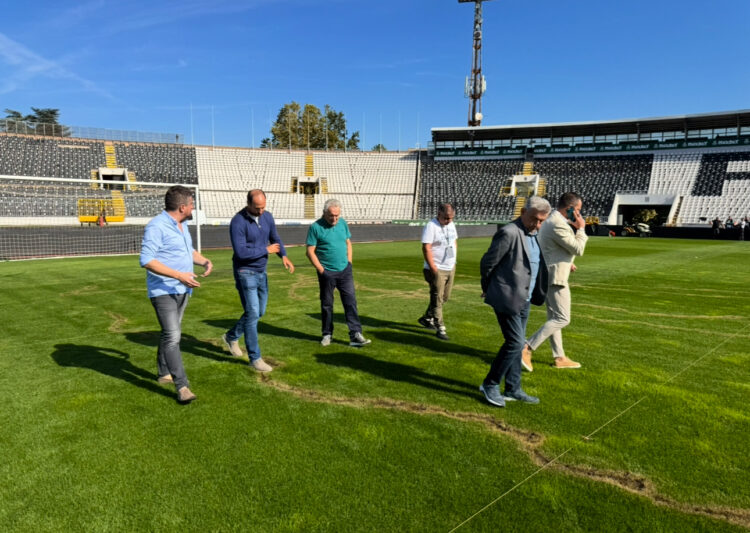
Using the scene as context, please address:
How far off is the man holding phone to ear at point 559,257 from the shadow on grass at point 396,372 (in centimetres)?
104

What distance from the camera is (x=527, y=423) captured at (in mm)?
4086

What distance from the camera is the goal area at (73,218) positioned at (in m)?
19.4

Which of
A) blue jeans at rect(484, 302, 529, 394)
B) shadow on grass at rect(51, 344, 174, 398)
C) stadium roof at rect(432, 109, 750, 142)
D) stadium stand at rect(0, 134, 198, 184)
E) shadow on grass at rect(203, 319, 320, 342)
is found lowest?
shadow on grass at rect(203, 319, 320, 342)

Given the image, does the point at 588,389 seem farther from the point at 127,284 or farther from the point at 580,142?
the point at 580,142

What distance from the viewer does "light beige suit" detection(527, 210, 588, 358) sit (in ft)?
16.8

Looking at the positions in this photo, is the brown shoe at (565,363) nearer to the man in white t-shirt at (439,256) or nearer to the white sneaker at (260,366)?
the man in white t-shirt at (439,256)

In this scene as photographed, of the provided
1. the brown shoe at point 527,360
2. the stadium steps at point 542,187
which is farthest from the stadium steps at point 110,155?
the brown shoe at point 527,360

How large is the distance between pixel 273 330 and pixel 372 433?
12.5 ft

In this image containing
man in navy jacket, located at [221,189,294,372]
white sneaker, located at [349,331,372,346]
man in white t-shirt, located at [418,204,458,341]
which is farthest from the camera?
man in white t-shirt, located at [418,204,458,341]

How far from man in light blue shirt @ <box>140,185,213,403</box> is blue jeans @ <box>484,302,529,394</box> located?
2.74m

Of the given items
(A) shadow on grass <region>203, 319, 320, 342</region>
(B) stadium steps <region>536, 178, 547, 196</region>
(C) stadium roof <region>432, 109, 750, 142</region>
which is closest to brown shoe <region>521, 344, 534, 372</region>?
(A) shadow on grass <region>203, 319, 320, 342</region>

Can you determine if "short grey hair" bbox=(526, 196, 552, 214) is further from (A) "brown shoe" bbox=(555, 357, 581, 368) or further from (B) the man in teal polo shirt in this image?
(B) the man in teal polo shirt

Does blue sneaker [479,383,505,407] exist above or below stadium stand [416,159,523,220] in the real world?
below

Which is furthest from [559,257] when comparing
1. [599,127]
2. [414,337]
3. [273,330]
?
[599,127]
